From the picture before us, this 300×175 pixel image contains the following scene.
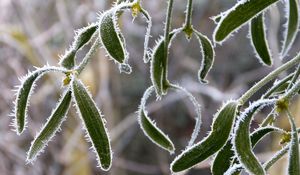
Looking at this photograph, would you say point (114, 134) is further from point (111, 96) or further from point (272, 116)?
point (272, 116)

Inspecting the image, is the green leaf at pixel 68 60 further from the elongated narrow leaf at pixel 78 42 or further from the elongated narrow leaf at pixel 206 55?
the elongated narrow leaf at pixel 206 55

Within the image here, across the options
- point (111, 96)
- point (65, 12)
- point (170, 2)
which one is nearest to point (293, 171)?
point (170, 2)

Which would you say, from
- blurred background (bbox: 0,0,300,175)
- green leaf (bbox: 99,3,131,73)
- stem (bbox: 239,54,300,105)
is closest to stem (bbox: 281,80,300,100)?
stem (bbox: 239,54,300,105)

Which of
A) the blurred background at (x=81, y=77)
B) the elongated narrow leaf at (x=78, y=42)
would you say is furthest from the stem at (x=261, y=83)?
the blurred background at (x=81, y=77)

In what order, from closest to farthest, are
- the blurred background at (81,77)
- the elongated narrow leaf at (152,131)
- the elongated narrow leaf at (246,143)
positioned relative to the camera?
the elongated narrow leaf at (246,143)
the elongated narrow leaf at (152,131)
the blurred background at (81,77)

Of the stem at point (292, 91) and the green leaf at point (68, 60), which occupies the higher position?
the green leaf at point (68, 60)

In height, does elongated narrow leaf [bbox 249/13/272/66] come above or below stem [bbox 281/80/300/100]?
above

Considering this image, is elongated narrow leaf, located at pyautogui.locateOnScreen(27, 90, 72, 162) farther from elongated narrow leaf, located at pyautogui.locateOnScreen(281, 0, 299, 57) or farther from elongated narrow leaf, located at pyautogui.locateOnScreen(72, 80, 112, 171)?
elongated narrow leaf, located at pyautogui.locateOnScreen(281, 0, 299, 57)
